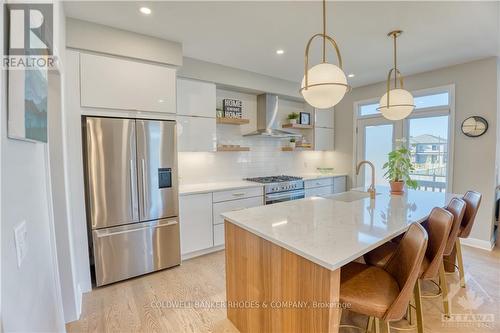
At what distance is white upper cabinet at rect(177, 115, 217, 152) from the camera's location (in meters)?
3.26

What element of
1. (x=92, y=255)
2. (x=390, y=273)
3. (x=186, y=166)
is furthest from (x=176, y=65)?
(x=390, y=273)

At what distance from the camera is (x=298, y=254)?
1.27 m

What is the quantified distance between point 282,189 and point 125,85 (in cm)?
258

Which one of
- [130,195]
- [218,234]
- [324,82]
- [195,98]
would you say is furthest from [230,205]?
[324,82]

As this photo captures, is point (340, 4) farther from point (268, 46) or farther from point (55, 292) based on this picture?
point (55, 292)

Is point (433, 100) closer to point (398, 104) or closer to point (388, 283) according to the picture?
point (398, 104)

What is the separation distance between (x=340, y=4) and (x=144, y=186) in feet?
8.55

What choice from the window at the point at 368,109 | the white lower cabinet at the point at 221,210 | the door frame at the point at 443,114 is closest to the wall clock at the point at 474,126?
the door frame at the point at 443,114

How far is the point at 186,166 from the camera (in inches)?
144

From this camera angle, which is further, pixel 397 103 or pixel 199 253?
pixel 199 253

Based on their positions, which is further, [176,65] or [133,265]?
[176,65]

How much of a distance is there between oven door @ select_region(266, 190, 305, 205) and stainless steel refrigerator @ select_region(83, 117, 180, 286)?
1.44 meters

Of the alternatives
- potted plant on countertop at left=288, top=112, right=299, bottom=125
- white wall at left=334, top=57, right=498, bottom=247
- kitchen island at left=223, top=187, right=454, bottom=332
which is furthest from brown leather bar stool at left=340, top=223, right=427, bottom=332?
potted plant on countertop at left=288, top=112, right=299, bottom=125

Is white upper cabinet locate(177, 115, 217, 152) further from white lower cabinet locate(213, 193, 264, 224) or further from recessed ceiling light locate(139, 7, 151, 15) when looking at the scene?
recessed ceiling light locate(139, 7, 151, 15)
